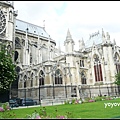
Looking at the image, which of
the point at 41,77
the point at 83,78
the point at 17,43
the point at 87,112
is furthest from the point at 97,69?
the point at 87,112

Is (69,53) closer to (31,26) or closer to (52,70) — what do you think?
(52,70)

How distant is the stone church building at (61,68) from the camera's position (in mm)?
29016

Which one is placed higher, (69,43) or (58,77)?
(69,43)

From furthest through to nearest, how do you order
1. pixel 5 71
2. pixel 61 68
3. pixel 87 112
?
pixel 61 68
pixel 5 71
pixel 87 112

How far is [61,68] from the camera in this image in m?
31.5

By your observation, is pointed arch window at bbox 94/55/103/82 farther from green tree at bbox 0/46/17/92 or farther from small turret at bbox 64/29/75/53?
green tree at bbox 0/46/17/92

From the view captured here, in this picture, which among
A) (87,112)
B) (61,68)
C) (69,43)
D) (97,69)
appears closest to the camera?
(87,112)

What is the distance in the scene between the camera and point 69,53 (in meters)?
35.4

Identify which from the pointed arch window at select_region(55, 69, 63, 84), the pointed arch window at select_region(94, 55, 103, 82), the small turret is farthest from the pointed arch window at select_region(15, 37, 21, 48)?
the pointed arch window at select_region(94, 55, 103, 82)

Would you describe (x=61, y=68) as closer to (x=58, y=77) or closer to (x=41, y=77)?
(x=58, y=77)

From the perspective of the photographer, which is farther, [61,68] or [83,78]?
[83,78]

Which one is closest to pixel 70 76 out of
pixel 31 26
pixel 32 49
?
pixel 32 49

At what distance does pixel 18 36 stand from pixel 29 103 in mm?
21817

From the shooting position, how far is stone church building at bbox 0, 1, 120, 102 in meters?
29.0
